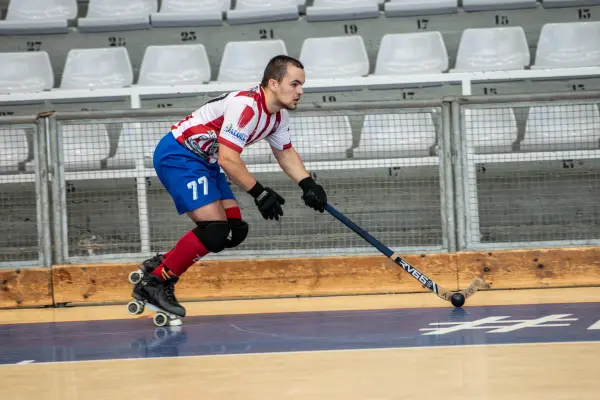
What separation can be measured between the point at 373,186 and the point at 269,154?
2.75ft

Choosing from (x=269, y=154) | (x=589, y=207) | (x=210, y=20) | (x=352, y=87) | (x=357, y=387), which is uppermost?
(x=210, y=20)

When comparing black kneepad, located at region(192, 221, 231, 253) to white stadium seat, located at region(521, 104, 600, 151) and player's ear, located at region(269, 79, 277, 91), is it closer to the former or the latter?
player's ear, located at region(269, 79, 277, 91)

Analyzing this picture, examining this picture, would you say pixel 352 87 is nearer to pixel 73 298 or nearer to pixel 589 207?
pixel 589 207

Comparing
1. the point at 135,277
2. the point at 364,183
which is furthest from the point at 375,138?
the point at 135,277

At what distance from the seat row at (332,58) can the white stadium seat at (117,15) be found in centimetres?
33

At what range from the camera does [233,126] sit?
6461 millimetres

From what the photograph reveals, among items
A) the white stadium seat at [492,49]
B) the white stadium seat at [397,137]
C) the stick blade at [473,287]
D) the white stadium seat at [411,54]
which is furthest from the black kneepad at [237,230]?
the white stadium seat at [492,49]

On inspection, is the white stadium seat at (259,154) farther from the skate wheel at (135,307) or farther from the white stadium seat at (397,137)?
the skate wheel at (135,307)

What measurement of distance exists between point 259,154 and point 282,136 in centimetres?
126

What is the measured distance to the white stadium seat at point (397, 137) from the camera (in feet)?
26.5

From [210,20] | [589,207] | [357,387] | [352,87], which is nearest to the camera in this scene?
[357,387]

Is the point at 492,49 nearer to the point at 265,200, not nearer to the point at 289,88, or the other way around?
the point at 289,88

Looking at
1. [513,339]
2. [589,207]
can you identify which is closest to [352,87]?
[589,207]

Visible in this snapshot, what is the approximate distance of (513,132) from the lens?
8078 mm
